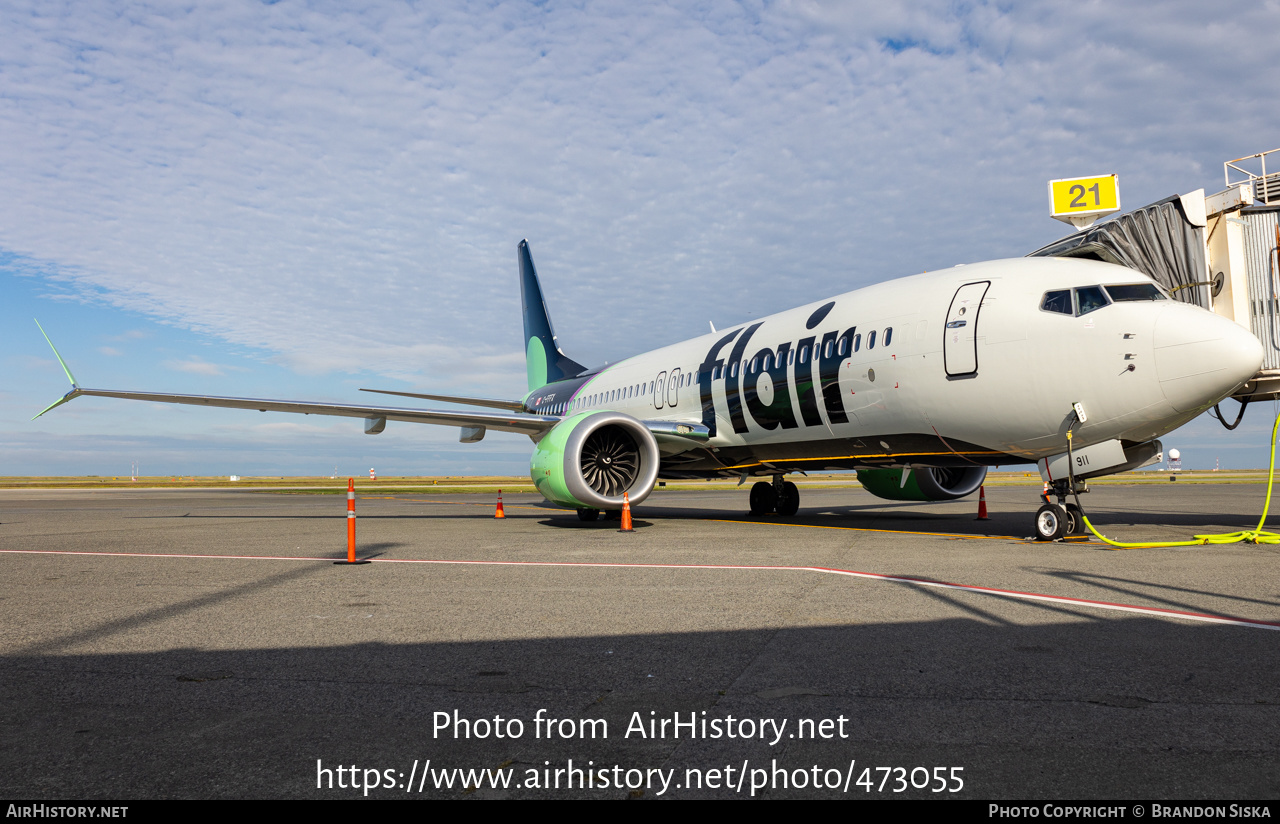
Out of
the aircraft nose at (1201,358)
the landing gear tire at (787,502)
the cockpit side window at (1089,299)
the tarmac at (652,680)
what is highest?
the cockpit side window at (1089,299)

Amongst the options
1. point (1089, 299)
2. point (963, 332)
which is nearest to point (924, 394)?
point (963, 332)

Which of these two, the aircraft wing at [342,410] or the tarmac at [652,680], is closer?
the tarmac at [652,680]

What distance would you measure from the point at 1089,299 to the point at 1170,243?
11.0ft

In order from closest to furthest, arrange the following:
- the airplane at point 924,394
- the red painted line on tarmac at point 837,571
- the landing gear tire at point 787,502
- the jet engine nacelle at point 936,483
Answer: the red painted line on tarmac at point 837,571, the airplane at point 924,394, the jet engine nacelle at point 936,483, the landing gear tire at point 787,502

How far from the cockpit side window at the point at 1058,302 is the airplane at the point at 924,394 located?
0.02m

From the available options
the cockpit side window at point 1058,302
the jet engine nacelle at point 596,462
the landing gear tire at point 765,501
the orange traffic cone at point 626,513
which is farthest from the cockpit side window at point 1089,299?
the landing gear tire at point 765,501

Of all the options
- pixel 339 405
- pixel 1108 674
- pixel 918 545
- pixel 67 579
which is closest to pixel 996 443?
pixel 918 545

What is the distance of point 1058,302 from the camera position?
9.85 metres

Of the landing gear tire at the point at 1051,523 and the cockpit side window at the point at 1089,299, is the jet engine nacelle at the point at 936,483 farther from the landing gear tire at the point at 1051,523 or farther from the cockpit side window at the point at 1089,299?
the cockpit side window at the point at 1089,299

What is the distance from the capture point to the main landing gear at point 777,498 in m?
17.5

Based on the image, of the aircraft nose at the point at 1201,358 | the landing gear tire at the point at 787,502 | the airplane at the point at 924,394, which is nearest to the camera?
the aircraft nose at the point at 1201,358

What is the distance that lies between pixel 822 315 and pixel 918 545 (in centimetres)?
441

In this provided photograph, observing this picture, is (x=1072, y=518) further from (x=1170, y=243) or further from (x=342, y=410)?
(x=342, y=410)
